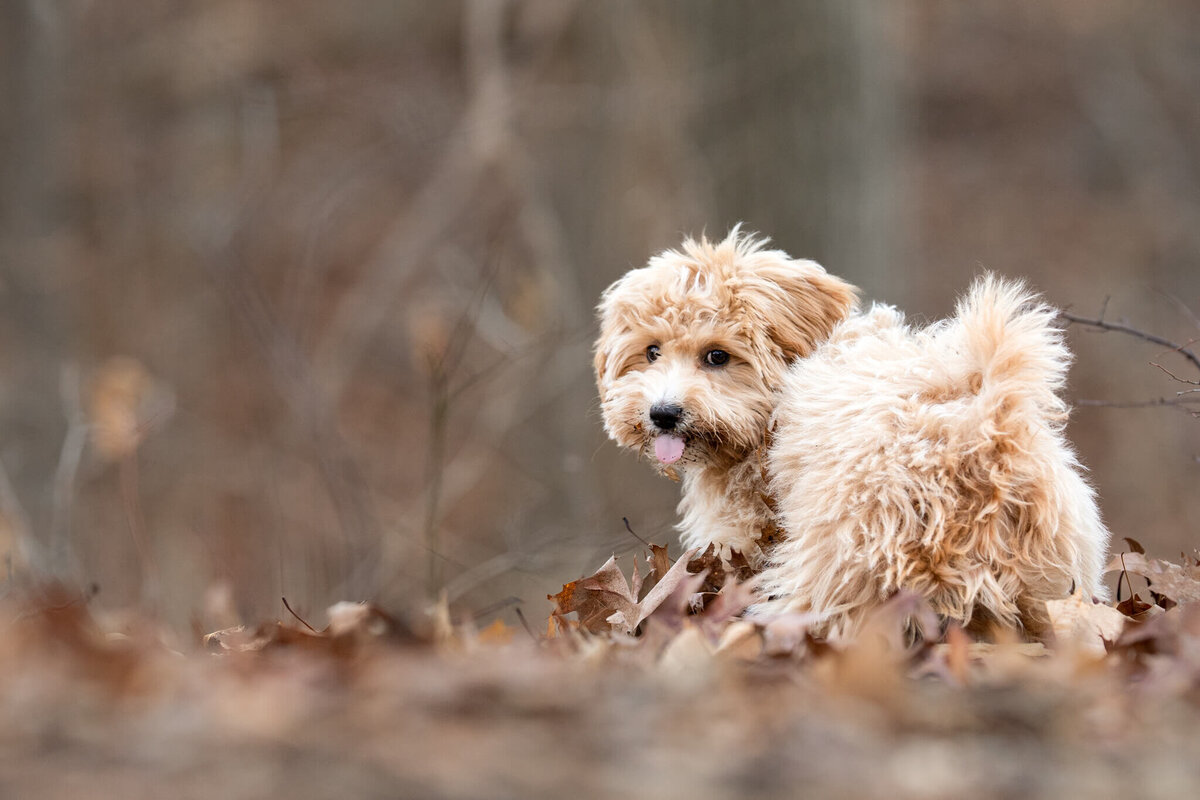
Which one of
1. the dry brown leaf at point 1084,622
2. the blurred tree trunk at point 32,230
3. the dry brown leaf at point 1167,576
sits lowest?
the blurred tree trunk at point 32,230

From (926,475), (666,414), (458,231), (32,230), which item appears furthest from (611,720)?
(458,231)

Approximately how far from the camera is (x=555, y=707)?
157 cm

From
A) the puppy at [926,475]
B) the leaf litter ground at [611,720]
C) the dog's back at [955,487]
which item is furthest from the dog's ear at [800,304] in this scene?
the leaf litter ground at [611,720]

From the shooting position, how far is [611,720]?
5.02ft

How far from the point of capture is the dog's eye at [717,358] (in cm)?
323

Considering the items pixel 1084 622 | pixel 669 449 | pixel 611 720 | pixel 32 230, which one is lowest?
pixel 32 230

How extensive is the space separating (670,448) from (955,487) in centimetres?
89

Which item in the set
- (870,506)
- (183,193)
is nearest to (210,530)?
(183,193)

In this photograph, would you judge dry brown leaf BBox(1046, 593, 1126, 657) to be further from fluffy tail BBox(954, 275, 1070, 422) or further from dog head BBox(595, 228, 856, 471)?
dog head BBox(595, 228, 856, 471)

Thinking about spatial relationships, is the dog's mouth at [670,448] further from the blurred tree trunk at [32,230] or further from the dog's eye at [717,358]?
the blurred tree trunk at [32,230]

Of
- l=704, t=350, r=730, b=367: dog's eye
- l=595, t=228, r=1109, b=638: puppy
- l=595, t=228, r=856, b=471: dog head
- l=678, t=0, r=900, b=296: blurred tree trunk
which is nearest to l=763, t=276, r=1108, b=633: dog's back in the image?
l=595, t=228, r=1109, b=638: puppy

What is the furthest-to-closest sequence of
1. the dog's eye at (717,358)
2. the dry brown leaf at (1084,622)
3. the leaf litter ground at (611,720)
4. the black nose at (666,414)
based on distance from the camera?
1. the dog's eye at (717,358)
2. the black nose at (666,414)
3. the dry brown leaf at (1084,622)
4. the leaf litter ground at (611,720)

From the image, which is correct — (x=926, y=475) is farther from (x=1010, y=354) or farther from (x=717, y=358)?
(x=717, y=358)

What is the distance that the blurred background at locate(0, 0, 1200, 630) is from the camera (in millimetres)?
6051
